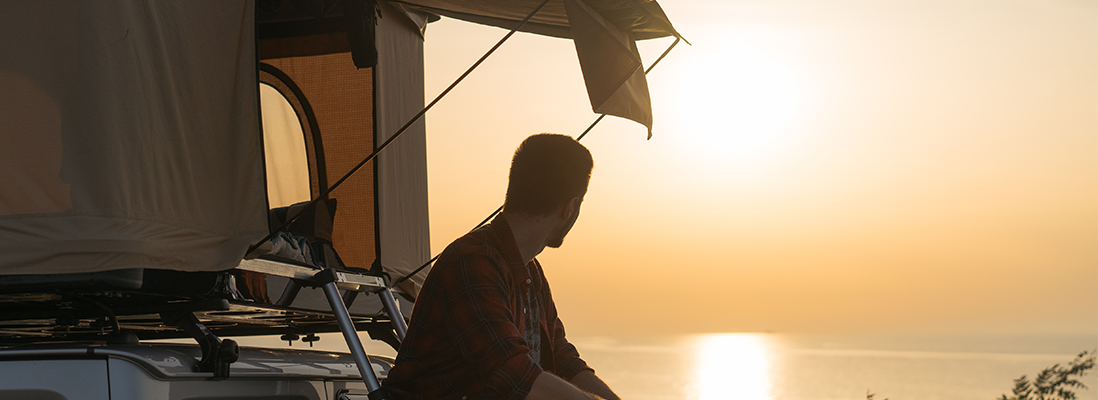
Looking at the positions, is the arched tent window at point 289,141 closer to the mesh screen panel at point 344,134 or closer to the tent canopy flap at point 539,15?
the mesh screen panel at point 344,134

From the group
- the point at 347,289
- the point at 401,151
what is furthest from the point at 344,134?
the point at 347,289

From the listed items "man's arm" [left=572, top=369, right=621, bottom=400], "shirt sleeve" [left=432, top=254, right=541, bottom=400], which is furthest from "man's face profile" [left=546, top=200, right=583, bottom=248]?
"man's arm" [left=572, top=369, right=621, bottom=400]

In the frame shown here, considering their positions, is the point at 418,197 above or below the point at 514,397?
above

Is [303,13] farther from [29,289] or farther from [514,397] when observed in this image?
[514,397]

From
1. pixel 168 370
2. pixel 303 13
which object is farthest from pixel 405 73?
pixel 168 370

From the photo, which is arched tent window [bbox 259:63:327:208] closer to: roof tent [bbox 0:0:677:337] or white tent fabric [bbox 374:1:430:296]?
white tent fabric [bbox 374:1:430:296]

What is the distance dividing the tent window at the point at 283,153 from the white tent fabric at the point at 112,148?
1.85 metres

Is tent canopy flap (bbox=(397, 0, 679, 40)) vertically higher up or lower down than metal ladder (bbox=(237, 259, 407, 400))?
higher up

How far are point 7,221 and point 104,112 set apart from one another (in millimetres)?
399

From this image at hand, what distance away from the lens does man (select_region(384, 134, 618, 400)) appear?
220 centimetres

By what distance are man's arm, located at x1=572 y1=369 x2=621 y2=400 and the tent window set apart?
90.4 inches

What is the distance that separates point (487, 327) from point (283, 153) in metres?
2.92

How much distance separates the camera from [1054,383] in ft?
21.1

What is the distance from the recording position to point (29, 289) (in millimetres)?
2404
